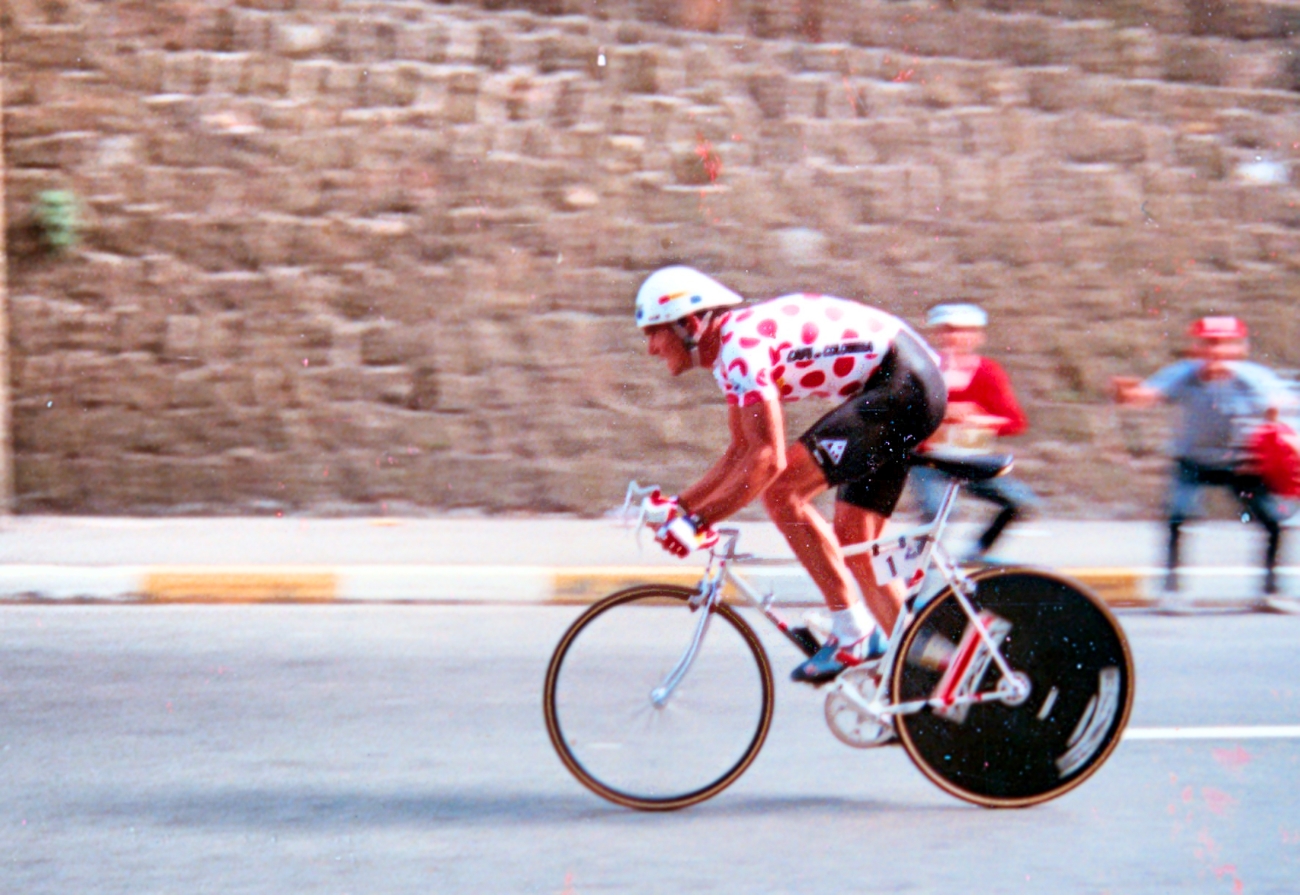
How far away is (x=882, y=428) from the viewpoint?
428 centimetres

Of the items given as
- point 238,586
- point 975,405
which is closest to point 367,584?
point 238,586

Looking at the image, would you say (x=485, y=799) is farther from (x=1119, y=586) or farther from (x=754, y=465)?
(x=1119, y=586)

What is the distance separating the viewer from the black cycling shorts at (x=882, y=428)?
427 cm

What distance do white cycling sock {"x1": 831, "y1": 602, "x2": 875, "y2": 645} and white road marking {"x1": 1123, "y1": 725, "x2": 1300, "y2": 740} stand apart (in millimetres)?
1387

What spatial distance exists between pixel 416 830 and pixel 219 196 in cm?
653

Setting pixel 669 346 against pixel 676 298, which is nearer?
pixel 676 298

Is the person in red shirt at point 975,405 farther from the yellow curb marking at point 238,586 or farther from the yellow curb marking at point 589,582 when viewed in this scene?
the yellow curb marking at point 238,586

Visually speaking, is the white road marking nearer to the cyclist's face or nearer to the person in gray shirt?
the cyclist's face

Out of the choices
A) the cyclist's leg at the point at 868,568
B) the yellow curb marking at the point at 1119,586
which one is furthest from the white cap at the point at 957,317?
the cyclist's leg at the point at 868,568

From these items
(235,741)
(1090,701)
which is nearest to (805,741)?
(1090,701)

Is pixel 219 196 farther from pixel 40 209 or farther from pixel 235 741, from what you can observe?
pixel 235 741

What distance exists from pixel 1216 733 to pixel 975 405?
79.0 inches

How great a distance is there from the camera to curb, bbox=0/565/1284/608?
7590 millimetres

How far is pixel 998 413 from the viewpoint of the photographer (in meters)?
6.77
